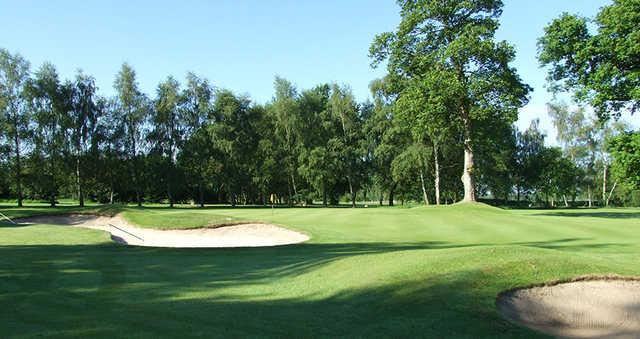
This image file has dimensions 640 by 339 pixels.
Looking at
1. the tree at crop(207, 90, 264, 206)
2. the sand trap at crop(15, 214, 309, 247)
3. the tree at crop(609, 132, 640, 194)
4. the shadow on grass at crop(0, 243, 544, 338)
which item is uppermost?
the tree at crop(207, 90, 264, 206)

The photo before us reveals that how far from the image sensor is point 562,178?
7812 centimetres

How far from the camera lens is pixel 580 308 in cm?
776

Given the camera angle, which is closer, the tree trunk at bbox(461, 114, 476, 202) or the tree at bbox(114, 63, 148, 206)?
the tree trunk at bbox(461, 114, 476, 202)

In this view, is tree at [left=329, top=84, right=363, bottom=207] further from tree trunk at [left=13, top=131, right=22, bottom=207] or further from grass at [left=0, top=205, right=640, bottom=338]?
grass at [left=0, top=205, right=640, bottom=338]

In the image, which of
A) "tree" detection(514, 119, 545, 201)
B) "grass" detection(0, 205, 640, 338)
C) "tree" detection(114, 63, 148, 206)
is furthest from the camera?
"tree" detection(514, 119, 545, 201)

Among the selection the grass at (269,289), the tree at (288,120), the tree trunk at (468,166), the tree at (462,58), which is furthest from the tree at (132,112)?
the grass at (269,289)

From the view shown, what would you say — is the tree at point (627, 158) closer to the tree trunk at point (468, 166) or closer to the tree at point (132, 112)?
the tree trunk at point (468, 166)

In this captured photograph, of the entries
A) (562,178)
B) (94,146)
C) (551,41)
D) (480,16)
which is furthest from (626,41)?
(94,146)

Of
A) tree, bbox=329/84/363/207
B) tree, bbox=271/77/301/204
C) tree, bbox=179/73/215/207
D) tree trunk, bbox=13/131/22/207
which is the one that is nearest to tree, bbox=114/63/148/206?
tree, bbox=179/73/215/207

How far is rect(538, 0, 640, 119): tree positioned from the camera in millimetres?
31016

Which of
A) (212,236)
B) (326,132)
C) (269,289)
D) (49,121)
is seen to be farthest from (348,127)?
(269,289)

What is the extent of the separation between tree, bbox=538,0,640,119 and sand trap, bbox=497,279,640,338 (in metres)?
27.6

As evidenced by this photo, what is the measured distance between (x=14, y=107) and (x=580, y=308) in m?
62.8

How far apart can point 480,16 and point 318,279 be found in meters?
34.9
